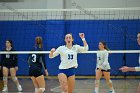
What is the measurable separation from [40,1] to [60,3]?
1.27 metres

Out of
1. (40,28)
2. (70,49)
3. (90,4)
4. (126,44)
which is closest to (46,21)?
(40,28)

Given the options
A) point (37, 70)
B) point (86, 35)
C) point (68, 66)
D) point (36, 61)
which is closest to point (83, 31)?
point (86, 35)

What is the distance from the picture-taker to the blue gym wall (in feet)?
55.6

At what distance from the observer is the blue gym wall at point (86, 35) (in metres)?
17.0

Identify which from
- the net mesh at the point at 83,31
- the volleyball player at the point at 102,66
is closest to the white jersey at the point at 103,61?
the volleyball player at the point at 102,66

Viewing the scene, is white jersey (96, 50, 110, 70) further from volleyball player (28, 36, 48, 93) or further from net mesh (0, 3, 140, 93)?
net mesh (0, 3, 140, 93)

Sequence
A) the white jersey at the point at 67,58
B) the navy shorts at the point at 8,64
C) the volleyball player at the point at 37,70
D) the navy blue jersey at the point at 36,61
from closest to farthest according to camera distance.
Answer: the white jersey at the point at 67,58 < the volleyball player at the point at 37,70 < the navy blue jersey at the point at 36,61 < the navy shorts at the point at 8,64

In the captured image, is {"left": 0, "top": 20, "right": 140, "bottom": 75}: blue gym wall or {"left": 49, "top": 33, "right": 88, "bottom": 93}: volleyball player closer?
{"left": 49, "top": 33, "right": 88, "bottom": 93}: volleyball player

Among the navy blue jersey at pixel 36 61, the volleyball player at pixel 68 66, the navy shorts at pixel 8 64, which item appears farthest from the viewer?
the navy shorts at pixel 8 64

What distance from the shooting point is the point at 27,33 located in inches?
690

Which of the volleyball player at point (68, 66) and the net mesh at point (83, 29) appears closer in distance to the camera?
the volleyball player at point (68, 66)

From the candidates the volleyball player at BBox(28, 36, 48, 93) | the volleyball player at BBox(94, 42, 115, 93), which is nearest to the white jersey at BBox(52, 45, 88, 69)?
the volleyball player at BBox(28, 36, 48, 93)

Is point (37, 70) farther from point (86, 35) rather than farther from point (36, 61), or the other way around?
point (86, 35)

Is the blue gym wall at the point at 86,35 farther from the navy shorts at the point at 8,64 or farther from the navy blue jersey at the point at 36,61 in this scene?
the navy blue jersey at the point at 36,61
